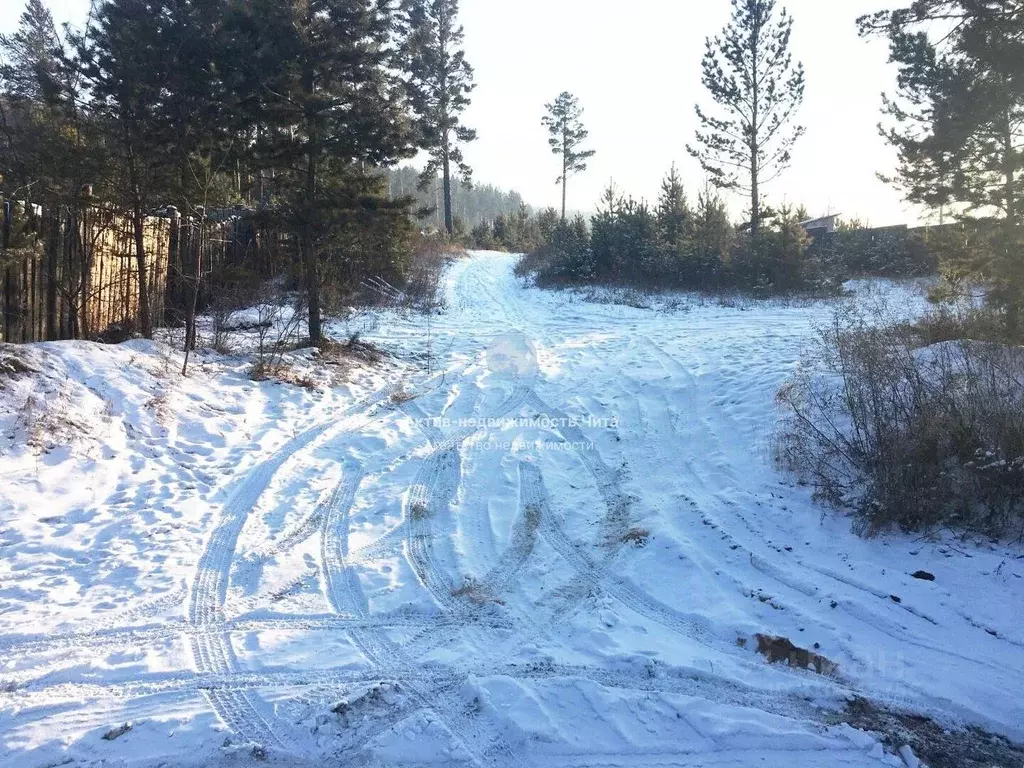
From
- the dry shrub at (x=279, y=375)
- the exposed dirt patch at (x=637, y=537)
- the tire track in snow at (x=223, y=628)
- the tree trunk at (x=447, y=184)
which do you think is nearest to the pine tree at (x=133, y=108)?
the dry shrub at (x=279, y=375)

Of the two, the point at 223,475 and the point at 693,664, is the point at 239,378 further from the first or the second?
the point at 693,664

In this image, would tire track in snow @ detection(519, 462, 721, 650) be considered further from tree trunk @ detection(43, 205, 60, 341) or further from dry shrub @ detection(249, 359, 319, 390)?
tree trunk @ detection(43, 205, 60, 341)

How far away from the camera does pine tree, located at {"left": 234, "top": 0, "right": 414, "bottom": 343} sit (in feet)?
36.1

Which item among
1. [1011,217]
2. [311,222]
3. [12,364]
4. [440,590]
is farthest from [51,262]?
[1011,217]

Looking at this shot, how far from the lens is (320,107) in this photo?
11.5 m

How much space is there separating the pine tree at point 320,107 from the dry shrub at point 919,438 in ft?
27.7

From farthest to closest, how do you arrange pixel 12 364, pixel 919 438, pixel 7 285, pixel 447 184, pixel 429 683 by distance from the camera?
pixel 447 184, pixel 7 285, pixel 12 364, pixel 919 438, pixel 429 683

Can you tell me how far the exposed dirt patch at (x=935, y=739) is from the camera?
10.6ft

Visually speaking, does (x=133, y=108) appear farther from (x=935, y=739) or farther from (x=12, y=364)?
(x=935, y=739)

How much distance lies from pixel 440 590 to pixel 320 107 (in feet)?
31.5

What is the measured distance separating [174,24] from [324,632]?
38.3ft

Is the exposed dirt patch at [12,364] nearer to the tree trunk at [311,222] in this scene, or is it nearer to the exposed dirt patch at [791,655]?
the tree trunk at [311,222]

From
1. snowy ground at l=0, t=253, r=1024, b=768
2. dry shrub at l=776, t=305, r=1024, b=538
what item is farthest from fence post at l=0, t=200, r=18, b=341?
dry shrub at l=776, t=305, r=1024, b=538

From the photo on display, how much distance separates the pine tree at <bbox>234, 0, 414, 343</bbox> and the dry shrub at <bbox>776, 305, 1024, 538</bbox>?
27.7 ft
